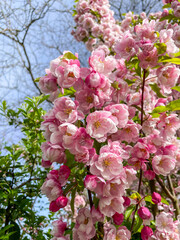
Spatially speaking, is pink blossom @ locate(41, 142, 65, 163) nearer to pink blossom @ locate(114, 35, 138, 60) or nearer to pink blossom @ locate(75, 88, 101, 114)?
pink blossom @ locate(75, 88, 101, 114)

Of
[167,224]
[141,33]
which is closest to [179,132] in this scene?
[167,224]

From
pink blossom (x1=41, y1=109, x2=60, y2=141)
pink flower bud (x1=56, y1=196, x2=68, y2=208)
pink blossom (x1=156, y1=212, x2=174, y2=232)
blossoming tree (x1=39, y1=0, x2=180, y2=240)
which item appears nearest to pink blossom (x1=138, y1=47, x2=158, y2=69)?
blossoming tree (x1=39, y1=0, x2=180, y2=240)

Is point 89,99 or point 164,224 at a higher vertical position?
point 89,99

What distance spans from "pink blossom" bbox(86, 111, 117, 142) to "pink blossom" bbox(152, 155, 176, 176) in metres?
0.34

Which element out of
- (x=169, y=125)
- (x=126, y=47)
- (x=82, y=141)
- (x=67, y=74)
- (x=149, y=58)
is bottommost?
(x=82, y=141)

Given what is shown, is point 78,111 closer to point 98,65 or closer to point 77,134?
point 77,134

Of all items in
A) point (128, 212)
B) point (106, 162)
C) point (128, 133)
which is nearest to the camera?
point (106, 162)

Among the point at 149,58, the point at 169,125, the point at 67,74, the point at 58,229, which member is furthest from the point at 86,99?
the point at 58,229

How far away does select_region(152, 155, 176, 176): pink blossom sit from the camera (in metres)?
1.03

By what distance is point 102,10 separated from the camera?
3811mm

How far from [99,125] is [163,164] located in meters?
0.44

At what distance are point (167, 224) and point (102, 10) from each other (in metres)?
3.70

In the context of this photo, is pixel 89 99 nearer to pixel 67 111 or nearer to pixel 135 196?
pixel 67 111

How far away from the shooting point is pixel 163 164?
1060 mm
